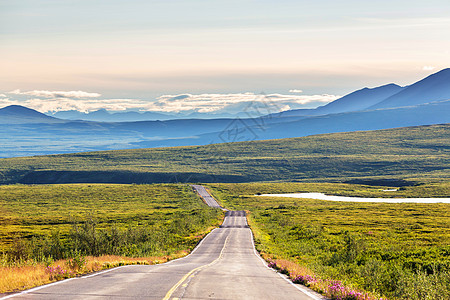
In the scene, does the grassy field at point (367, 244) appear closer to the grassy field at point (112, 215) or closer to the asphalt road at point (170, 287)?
the asphalt road at point (170, 287)

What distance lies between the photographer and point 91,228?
138 ft

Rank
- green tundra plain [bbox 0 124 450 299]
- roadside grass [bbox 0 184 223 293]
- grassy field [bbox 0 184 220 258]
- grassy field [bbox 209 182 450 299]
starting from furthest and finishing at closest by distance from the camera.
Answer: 1. grassy field [bbox 0 184 220 258]
2. green tundra plain [bbox 0 124 450 299]
3. roadside grass [bbox 0 184 223 293]
4. grassy field [bbox 209 182 450 299]

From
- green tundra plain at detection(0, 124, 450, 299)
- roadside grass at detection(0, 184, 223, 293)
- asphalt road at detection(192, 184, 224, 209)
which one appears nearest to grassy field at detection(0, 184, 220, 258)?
roadside grass at detection(0, 184, 223, 293)

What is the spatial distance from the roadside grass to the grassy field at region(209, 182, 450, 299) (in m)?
11.1

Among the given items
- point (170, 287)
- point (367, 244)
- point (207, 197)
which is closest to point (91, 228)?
point (170, 287)

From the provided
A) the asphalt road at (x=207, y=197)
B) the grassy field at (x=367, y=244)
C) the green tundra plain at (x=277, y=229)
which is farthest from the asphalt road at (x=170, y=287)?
the asphalt road at (x=207, y=197)

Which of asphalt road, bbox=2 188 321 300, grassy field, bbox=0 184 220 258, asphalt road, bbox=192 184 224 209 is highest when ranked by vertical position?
asphalt road, bbox=2 188 321 300

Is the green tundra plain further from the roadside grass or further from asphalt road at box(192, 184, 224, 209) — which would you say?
asphalt road at box(192, 184, 224, 209)

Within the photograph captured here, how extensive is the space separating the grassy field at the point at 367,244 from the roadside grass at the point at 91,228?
1106 centimetres

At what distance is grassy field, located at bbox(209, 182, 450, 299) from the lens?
848 inches

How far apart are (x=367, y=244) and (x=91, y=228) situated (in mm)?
26704

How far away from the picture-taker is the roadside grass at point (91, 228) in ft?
77.4

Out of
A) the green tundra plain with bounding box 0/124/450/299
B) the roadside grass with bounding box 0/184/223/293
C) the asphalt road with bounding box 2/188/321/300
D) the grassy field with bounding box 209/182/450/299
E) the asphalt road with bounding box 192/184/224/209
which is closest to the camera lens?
the asphalt road with bounding box 2/188/321/300

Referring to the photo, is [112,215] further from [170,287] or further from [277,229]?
[170,287]
